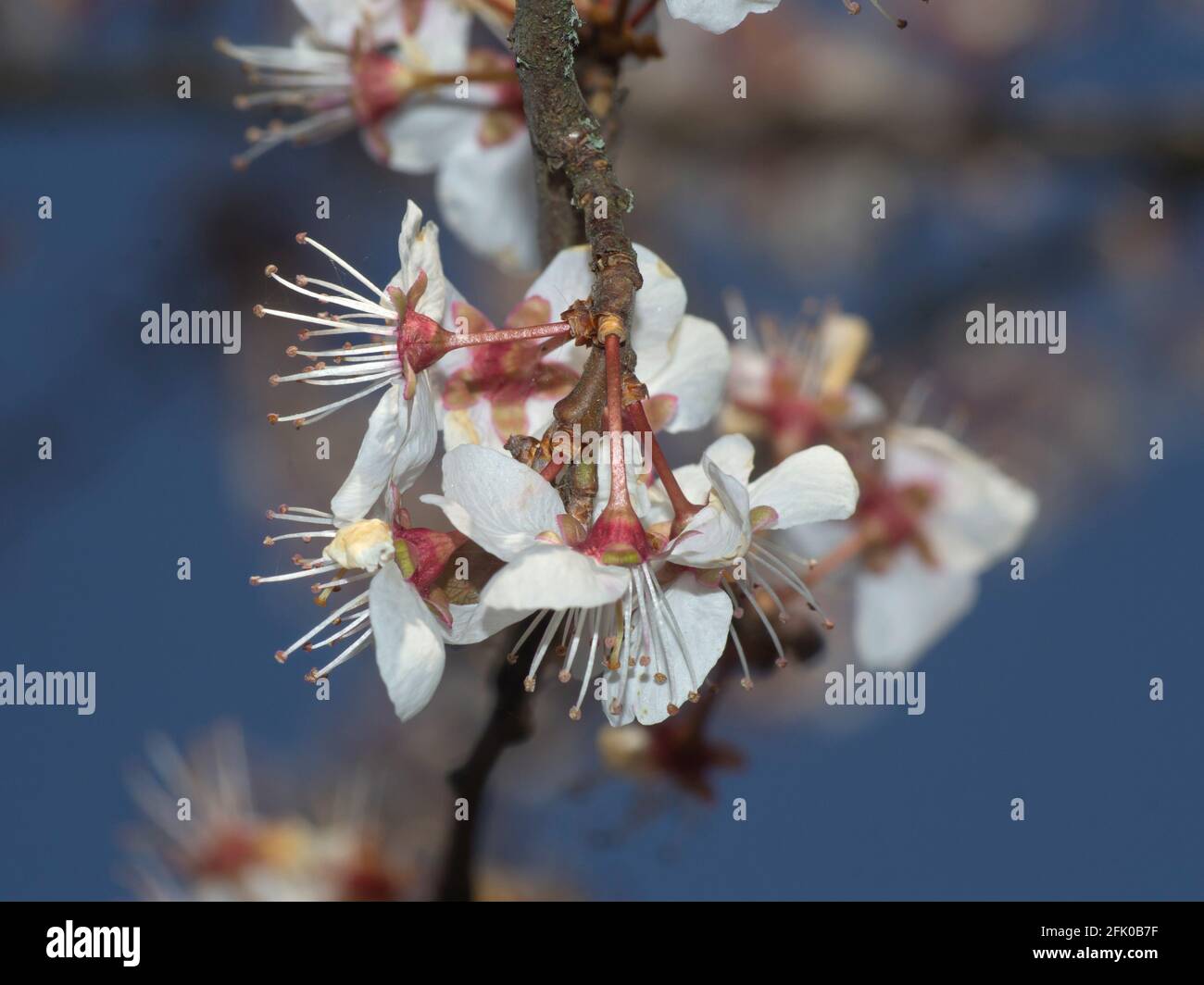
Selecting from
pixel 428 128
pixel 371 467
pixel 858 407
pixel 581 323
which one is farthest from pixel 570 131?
pixel 858 407

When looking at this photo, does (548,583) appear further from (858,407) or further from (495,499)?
(858,407)

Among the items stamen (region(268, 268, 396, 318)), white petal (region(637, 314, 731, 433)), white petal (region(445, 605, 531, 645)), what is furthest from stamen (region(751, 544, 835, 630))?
stamen (region(268, 268, 396, 318))

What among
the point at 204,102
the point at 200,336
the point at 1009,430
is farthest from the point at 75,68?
the point at 1009,430

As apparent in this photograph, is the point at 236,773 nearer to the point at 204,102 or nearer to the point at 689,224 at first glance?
→ the point at 204,102

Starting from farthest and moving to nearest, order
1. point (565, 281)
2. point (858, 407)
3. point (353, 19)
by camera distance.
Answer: point (858, 407) < point (353, 19) < point (565, 281)

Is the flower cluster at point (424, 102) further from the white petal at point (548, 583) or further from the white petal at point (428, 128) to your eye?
the white petal at point (548, 583)

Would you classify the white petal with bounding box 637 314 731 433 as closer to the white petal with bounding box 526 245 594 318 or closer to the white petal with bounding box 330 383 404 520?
the white petal with bounding box 526 245 594 318
